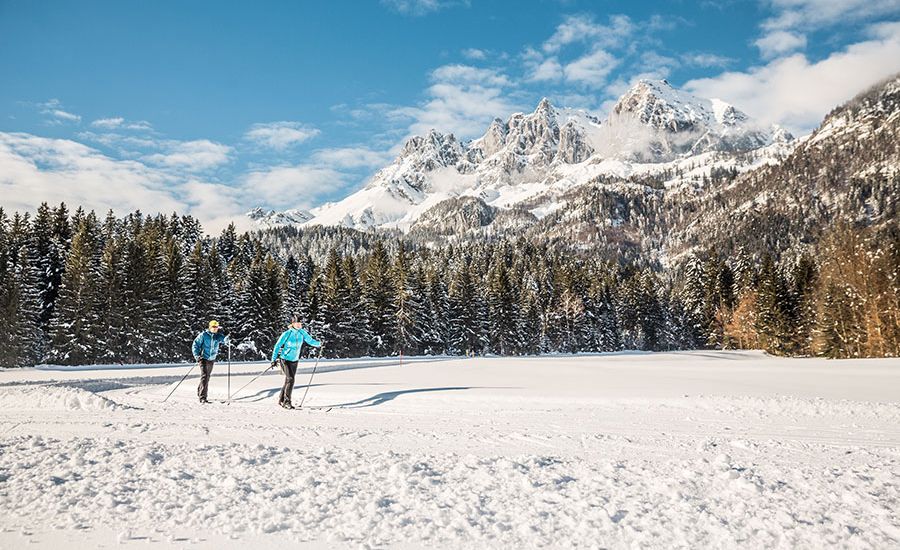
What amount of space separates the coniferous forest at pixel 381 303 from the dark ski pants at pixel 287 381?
36.1 m

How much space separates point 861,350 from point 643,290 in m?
45.4

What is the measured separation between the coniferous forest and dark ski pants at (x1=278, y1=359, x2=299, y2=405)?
3607cm

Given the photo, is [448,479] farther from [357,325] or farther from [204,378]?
[357,325]

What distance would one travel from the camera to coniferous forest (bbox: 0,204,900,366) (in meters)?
39.4

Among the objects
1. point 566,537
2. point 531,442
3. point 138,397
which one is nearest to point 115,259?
point 138,397

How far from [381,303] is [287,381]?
4450 cm

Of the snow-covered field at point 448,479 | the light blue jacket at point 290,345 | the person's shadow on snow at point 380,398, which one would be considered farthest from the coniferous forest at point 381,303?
the person's shadow on snow at point 380,398

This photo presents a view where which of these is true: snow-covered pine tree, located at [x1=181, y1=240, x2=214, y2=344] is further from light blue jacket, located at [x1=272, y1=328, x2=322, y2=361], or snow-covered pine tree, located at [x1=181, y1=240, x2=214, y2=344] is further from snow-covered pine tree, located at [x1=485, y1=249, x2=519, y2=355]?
light blue jacket, located at [x1=272, y1=328, x2=322, y2=361]

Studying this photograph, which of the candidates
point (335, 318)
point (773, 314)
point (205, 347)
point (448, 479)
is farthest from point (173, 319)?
point (773, 314)

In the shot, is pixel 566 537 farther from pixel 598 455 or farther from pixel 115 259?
pixel 115 259

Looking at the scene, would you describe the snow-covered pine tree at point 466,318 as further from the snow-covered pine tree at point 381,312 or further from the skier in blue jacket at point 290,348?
the skier in blue jacket at point 290,348

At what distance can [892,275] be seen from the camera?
120 feet

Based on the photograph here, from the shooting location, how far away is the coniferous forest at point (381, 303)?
39406 mm

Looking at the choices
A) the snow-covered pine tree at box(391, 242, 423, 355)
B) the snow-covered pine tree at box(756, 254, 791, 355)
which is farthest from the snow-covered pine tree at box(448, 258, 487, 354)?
the snow-covered pine tree at box(756, 254, 791, 355)
